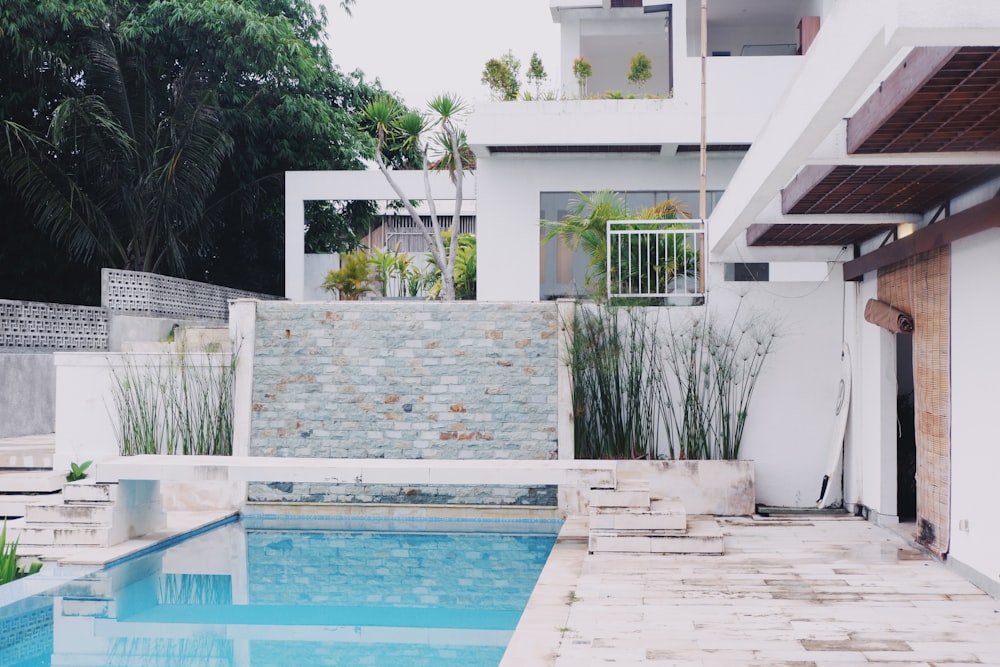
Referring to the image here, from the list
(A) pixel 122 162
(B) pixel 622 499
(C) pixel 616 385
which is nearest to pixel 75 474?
(B) pixel 622 499

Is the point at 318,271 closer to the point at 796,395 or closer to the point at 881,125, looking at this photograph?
the point at 796,395

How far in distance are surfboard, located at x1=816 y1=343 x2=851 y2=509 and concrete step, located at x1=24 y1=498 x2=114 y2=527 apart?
206 inches

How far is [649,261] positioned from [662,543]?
9.59 ft

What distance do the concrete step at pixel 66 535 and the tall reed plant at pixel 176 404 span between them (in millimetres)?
1708

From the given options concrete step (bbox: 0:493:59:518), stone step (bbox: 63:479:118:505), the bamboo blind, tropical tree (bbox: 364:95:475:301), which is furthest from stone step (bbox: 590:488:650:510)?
tropical tree (bbox: 364:95:475:301)

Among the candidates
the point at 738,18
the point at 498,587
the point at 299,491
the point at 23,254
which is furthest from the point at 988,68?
the point at 23,254

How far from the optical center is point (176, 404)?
26.9 ft

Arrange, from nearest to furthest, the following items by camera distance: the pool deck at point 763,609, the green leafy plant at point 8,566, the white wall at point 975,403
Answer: the pool deck at point 763,609 → the white wall at point 975,403 → the green leafy plant at point 8,566

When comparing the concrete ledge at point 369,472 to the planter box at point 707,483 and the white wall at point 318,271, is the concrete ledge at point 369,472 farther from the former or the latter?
the white wall at point 318,271

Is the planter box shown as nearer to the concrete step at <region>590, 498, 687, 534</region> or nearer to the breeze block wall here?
the breeze block wall

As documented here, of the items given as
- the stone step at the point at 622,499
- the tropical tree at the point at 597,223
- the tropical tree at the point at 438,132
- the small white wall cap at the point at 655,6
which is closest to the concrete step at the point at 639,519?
the stone step at the point at 622,499

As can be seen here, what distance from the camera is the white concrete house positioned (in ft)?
11.7

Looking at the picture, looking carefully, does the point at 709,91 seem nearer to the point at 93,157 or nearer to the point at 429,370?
the point at 429,370

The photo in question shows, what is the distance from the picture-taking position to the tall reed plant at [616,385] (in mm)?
7934
